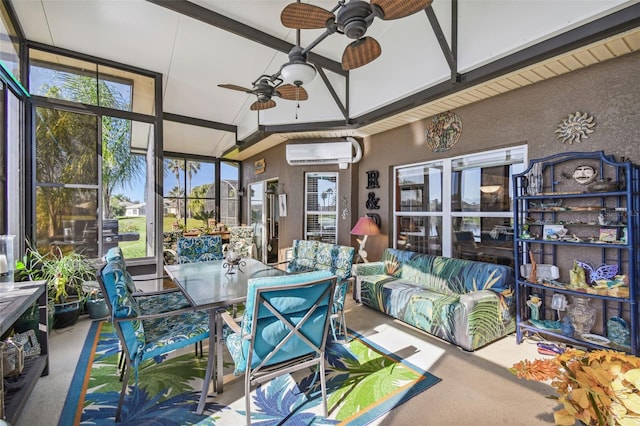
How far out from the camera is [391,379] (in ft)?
7.86

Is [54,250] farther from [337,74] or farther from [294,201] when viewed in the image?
[337,74]

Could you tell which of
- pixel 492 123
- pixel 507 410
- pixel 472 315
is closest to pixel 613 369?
pixel 507 410

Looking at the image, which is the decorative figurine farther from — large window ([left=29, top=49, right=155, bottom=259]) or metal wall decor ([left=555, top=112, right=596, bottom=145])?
large window ([left=29, top=49, right=155, bottom=259])

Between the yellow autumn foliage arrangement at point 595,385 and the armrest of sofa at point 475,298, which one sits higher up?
the yellow autumn foliage arrangement at point 595,385

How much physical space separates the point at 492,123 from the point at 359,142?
2.42 meters

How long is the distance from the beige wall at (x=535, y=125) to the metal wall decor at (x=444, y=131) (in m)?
0.07

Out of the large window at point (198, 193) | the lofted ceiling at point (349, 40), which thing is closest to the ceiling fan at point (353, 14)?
the lofted ceiling at point (349, 40)

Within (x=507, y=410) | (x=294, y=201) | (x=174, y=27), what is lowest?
(x=507, y=410)

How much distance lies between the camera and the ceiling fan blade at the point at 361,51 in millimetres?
2328

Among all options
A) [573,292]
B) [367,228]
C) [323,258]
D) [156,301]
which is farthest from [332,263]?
[573,292]

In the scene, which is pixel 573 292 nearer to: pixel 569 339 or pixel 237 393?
pixel 569 339

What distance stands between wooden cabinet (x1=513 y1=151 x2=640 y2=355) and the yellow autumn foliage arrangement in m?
2.44

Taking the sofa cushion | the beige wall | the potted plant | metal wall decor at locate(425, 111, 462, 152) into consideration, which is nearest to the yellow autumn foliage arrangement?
the sofa cushion

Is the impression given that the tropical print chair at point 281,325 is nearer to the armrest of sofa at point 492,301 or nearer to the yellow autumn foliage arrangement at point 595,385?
the yellow autumn foliage arrangement at point 595,385
